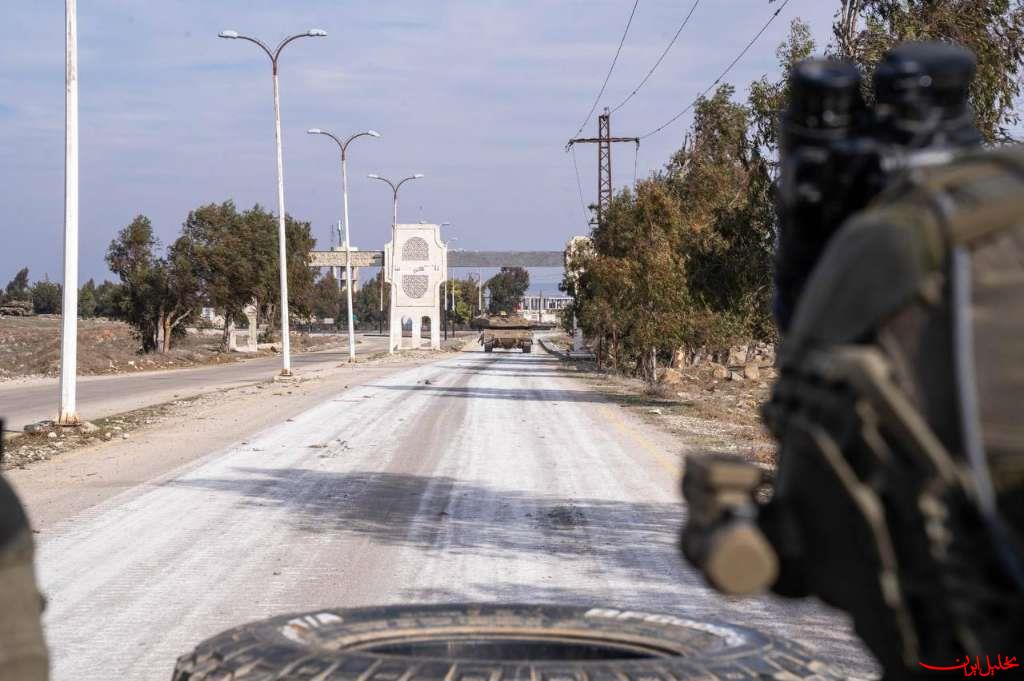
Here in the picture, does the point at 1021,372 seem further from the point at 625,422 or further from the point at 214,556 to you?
the point at 625,422

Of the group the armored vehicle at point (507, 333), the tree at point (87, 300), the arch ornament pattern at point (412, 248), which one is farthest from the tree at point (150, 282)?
the tree at point (87, 300)

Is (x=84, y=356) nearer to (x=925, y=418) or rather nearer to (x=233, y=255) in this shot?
(x=233, y=255)

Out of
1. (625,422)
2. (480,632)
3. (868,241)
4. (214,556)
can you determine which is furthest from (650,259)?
(868,241)

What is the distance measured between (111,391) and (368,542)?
88.5 ft

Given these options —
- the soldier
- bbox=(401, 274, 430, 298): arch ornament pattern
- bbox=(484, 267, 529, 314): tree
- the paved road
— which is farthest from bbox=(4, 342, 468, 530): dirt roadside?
bbox=(484, 267, 529, 314): tree

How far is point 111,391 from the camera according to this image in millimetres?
Answer: 35906

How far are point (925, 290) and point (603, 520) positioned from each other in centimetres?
1035

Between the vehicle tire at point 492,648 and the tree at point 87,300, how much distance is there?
438ft

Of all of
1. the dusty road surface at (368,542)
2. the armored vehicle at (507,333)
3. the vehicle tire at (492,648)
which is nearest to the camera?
the vehicle tire at (492,648)

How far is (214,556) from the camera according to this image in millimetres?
10031

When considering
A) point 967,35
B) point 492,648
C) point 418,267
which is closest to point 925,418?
point 492,648

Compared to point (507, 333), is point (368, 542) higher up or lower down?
lower down

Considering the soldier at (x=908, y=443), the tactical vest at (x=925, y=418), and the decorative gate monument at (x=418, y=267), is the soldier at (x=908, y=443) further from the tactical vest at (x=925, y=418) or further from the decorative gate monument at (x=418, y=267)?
the decorative gate monument at (x=418, y=267)

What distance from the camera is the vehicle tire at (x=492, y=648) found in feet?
10.6
